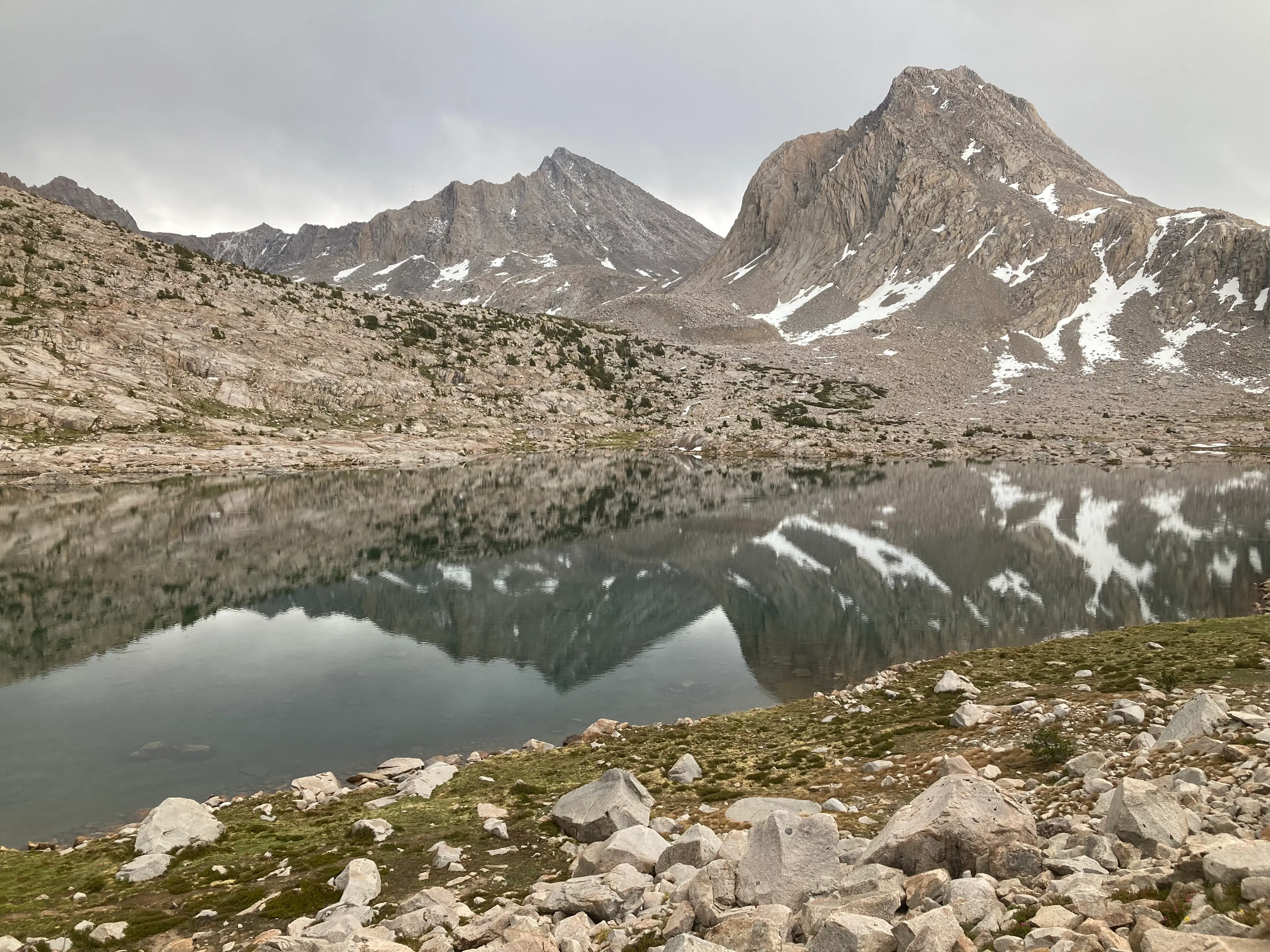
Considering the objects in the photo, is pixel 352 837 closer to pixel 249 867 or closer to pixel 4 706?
pixel 249 867

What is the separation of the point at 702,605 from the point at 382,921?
32.2 m

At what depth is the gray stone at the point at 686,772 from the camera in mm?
17625

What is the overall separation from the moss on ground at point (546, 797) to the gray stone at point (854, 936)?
6.12 m

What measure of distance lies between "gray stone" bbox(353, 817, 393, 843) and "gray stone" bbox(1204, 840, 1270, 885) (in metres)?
13.7

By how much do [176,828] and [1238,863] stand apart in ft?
58.1

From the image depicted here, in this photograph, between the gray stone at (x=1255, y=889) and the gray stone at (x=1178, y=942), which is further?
the gray stone at (x=1255, y=889)

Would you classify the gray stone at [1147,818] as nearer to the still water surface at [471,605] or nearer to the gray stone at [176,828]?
the gray stone at [176,828]

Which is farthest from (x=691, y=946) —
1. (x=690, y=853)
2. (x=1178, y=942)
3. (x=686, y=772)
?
(x=686, y=772)

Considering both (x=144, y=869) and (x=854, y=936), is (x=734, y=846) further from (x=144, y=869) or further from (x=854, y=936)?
(x=144, y=869)

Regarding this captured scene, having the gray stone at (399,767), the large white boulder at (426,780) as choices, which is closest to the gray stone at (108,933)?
the large white boulder at (426,780)

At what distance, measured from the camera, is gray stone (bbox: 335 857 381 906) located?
11.3 meters

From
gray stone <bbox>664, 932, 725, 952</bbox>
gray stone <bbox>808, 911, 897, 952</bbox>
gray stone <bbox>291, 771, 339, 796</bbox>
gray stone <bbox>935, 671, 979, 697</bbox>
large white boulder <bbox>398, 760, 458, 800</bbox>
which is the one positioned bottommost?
gray stone <bbox>935, 671, 979, 697</bbox>

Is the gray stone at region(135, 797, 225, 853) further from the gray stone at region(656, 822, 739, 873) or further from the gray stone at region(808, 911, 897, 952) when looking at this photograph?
the gray stone at region(808, 911, 897, 952)

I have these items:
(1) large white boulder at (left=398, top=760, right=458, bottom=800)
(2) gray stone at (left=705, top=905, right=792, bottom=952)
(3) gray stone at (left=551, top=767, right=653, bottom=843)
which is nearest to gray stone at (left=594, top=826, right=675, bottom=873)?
(3) gray stone at (left=551, top=767, right=653, bottom=843)
